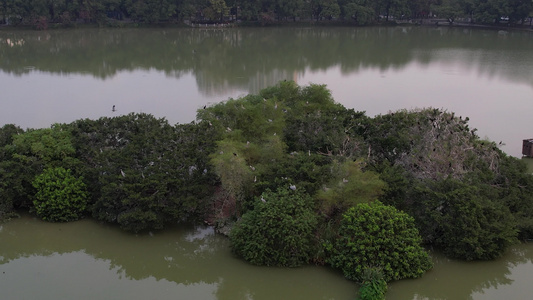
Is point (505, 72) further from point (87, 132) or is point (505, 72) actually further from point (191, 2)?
point (191, 2)

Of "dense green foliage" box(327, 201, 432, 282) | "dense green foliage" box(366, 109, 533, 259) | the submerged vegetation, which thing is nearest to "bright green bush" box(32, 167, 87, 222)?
the submerged vegetation

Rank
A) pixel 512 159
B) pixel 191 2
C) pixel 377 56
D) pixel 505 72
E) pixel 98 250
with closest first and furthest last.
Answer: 1. pixel 98 250
2. pixel 512 159
3. pixel 505 72
4. pixel 377 56
5. pixel 191 2

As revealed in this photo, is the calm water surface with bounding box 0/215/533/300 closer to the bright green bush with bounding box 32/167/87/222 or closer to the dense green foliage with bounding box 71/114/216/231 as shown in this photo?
the bright green bush with bounding box 32/167/87/222

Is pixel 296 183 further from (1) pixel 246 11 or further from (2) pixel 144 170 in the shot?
(1) pixel 246 11

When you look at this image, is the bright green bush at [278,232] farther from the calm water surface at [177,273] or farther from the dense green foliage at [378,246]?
the dense green foliage at [378,246]

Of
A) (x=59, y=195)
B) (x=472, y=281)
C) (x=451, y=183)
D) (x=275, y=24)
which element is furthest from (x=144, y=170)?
(x=275, y=24)

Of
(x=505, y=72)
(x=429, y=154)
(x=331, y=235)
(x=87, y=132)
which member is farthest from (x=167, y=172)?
(x=505, y=72)

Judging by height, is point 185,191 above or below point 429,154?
below
